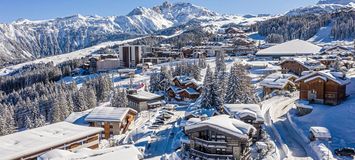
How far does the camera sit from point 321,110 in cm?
3844

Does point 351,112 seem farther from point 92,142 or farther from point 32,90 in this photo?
point 32,90

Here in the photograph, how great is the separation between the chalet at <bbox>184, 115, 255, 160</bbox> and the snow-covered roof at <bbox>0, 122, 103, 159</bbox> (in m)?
14.9

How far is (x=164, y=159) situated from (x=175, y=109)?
A: 3424 centimetres

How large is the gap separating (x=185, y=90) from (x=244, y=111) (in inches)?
1645

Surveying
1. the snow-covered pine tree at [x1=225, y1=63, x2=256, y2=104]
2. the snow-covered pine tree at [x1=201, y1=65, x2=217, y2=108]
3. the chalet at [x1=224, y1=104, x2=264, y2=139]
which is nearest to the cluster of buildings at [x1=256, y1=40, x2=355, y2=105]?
A: the snow-covered pine tree at [x1=225, y1=63, x2=256, y2=104]

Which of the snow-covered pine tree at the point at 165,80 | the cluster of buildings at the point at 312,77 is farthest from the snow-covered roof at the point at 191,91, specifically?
the cluster of buildings at the point at 312,77

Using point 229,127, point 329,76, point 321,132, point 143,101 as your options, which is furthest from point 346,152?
point 143,101

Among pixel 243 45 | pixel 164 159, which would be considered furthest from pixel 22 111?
pixel 243 45

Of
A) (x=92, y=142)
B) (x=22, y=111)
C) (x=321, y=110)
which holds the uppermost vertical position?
(x=321, y=110)

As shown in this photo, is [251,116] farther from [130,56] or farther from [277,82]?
[130,56]

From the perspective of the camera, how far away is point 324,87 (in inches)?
1592

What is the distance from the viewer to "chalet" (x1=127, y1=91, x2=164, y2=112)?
69500mm

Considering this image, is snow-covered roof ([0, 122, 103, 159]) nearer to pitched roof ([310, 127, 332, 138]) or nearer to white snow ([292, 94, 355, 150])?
pitched roof ([310, 127, 332, 138])

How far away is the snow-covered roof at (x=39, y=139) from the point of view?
30344 millimetres
